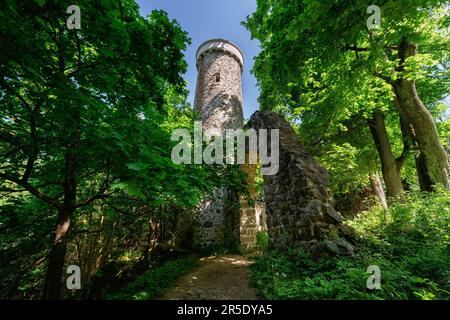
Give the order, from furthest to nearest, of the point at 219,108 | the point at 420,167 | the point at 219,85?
the point at 219,85 < the point at 219,108 < the point at 420,167

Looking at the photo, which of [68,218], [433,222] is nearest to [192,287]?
[68,218]

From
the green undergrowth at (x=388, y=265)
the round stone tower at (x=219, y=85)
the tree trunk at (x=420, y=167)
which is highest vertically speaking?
the round stone tower at (x=219, y=85)

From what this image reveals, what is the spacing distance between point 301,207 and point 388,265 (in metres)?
1.64

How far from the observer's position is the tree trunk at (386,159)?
7.23 meters

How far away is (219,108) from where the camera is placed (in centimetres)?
1068

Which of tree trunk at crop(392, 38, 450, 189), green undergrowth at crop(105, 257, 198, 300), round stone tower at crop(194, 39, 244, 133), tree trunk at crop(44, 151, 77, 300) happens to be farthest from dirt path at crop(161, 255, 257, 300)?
round stone tower at crop(194, 39, 244, 133)

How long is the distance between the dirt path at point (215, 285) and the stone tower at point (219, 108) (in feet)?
8.91

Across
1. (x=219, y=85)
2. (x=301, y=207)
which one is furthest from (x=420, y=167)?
(x=219, y=85)

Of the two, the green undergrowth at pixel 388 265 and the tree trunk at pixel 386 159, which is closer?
the green undergrowth at pixel 388 265

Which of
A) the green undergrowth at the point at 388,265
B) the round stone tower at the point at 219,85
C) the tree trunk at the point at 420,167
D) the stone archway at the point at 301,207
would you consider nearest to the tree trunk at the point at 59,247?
the green undergrowth at the point at 388,265

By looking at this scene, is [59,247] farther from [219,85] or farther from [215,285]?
[219,85]

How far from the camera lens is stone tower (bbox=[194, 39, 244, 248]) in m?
8.36

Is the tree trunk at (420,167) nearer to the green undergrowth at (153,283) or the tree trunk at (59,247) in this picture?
the green undergrowth at (153,283)
